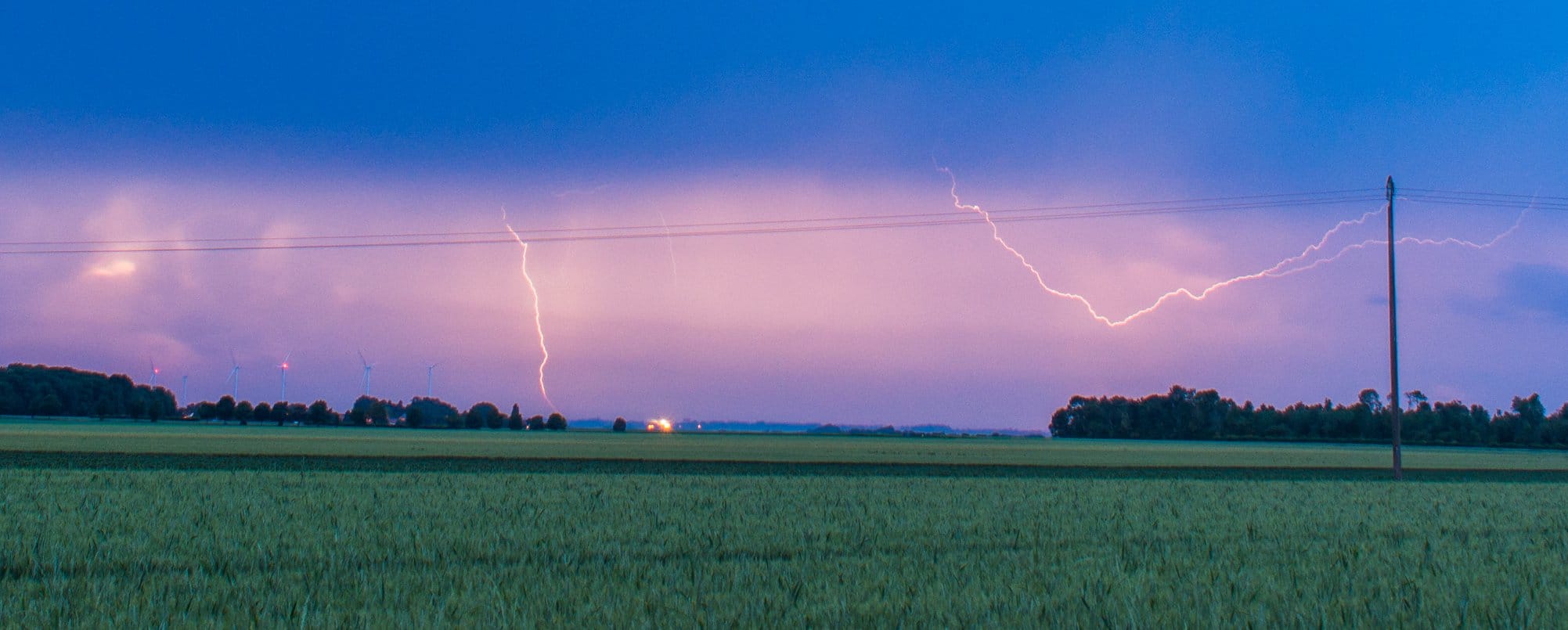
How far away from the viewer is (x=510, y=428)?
7579 inches

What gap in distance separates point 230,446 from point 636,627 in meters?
59.6

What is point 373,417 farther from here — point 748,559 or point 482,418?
point 748,559

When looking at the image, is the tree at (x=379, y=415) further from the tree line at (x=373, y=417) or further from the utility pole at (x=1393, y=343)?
the utility pole at (x=1393, y=343)

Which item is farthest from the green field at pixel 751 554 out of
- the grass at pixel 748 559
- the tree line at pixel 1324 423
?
the tree line at pixel 1324 423

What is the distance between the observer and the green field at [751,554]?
8.73 meters

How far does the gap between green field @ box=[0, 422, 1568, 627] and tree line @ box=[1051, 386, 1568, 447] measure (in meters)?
138

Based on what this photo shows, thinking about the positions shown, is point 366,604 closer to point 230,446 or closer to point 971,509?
point 971,509

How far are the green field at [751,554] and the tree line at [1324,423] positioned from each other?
137798mm

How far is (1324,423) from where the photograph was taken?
164500mm

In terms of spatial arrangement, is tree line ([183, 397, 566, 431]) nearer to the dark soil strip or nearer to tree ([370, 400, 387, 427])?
tree ([370, 400, 387, 427])

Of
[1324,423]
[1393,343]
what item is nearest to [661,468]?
[1393,343]

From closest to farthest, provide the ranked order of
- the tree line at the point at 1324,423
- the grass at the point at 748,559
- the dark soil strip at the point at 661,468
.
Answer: the grass at the point at 748,559
the dark soil strip at the point at 661,468
the tree line at the point at 1324,423

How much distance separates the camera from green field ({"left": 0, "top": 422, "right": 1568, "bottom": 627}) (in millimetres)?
8734

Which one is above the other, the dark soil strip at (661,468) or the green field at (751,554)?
the green field at (751,554)
